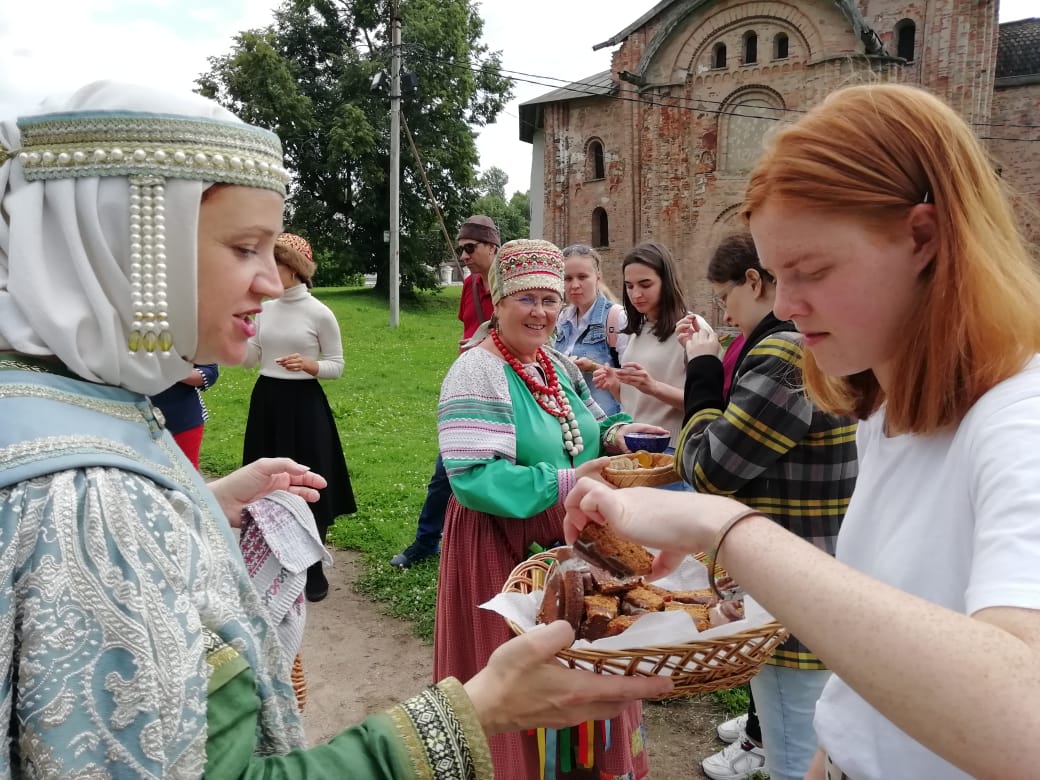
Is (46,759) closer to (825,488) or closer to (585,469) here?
(585,469)

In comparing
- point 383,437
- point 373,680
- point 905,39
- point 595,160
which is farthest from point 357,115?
point 373,680

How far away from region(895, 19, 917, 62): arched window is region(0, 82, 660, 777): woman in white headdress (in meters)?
23.7

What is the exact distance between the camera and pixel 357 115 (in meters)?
27.5

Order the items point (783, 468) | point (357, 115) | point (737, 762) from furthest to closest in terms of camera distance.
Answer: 1. point (357, 115)
2. point (737, 762)
3. point (783, 468)

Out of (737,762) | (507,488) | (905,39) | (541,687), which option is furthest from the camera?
(905,39)

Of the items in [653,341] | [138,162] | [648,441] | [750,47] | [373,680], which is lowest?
[373,680]

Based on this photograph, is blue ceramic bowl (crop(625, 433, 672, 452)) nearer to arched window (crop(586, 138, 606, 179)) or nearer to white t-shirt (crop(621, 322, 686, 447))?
white t-shirt (crop(621, 322, 686, 447))

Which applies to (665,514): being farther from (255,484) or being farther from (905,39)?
Result: (905,39)

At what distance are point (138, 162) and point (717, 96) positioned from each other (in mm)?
23437

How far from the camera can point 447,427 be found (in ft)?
9.52

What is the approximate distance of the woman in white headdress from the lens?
1.01 meters

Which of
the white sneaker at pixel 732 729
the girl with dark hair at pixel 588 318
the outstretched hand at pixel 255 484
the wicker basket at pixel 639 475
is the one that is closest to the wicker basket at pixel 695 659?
the wicker basket at pixel 639 475

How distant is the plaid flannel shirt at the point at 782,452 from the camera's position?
239 cm

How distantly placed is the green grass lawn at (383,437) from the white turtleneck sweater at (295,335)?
1.65 m
